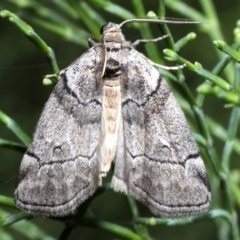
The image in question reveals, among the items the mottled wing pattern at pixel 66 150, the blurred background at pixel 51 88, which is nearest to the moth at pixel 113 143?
the mottled wing pattern at pixel 66 150

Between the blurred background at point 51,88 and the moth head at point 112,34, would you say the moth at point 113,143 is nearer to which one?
the moth head at point 112,34

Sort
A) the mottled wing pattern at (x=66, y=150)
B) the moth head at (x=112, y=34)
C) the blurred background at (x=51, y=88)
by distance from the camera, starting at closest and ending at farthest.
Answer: the mottled wing pattern at (x=66, y=150)
the moth head at (x=112, y=34)
the blurred background at (x=51, y=88)

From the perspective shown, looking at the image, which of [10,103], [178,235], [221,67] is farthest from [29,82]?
[221,67]

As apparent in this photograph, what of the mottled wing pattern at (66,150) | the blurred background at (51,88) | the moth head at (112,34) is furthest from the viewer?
the blurred background at (51,88)

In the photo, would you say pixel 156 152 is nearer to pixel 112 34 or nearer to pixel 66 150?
pixel 66 150

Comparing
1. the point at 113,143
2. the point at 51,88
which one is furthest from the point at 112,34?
the point at 51,88

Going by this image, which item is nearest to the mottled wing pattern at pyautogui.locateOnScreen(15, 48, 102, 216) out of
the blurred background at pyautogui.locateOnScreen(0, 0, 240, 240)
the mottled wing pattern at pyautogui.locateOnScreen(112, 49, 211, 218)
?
the mottled wing pattern at pyautogui.locateOnScreen(112, 49, 211, 218)

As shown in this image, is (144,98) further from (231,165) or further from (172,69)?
(231,165)
